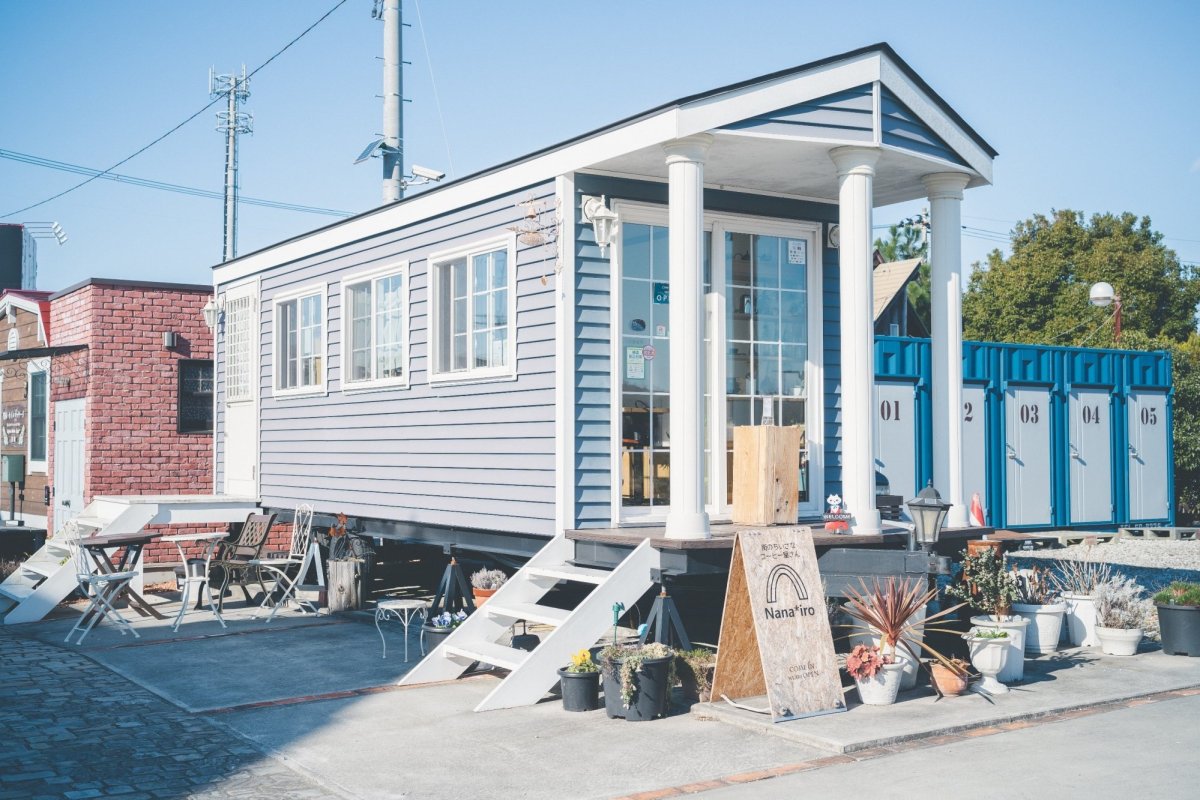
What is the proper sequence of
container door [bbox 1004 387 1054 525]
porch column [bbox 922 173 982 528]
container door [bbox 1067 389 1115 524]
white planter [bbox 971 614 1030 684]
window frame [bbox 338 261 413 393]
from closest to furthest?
1. white planter [bbox 971 614 1030 684]
2. porch column [bbox 922 173 982 528]
3. window frame [bbox 338 261 413 393]
4. container door [bbox 1004 387 1054 525]
5. container door [bbox 1067 389 1115 524]

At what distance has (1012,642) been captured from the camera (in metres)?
7.86

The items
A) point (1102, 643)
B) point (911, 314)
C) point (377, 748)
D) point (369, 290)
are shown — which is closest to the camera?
point (377, 748)

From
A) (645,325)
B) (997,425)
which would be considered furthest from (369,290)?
(997,425)

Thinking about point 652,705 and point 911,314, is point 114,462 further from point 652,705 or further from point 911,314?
point 911,314

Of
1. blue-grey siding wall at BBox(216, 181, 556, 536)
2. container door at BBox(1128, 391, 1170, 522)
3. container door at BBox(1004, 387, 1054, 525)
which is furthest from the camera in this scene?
container door at BBox(1128, 391, 1170, 522)

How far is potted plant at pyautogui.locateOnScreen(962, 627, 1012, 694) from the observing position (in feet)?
24.4

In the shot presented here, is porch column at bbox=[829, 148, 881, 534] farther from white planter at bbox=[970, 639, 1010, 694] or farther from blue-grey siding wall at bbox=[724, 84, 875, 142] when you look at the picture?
white planter at bbox=[970, 639, 1010, 694]

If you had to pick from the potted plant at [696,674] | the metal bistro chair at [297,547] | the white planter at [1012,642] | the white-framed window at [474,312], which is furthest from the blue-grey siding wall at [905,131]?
the metal bistro chair at [297,547]

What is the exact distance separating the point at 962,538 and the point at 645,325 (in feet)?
9.53

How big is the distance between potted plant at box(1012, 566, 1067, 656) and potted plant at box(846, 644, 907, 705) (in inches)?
83.1

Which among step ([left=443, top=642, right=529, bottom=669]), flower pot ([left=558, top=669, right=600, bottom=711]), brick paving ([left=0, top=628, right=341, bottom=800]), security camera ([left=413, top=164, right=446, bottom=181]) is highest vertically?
security camera ([left=413, top=164, right=446, bottom=181])

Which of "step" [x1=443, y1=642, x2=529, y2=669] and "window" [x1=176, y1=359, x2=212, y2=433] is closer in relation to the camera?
"step" [x1=443, y1=642, x2=529, y2=669]

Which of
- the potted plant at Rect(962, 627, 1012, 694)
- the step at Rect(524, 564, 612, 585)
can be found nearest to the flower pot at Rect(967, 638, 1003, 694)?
the potted plant at Rect(962, 627, 1012, 694)

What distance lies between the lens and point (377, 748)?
6398 millimetres
